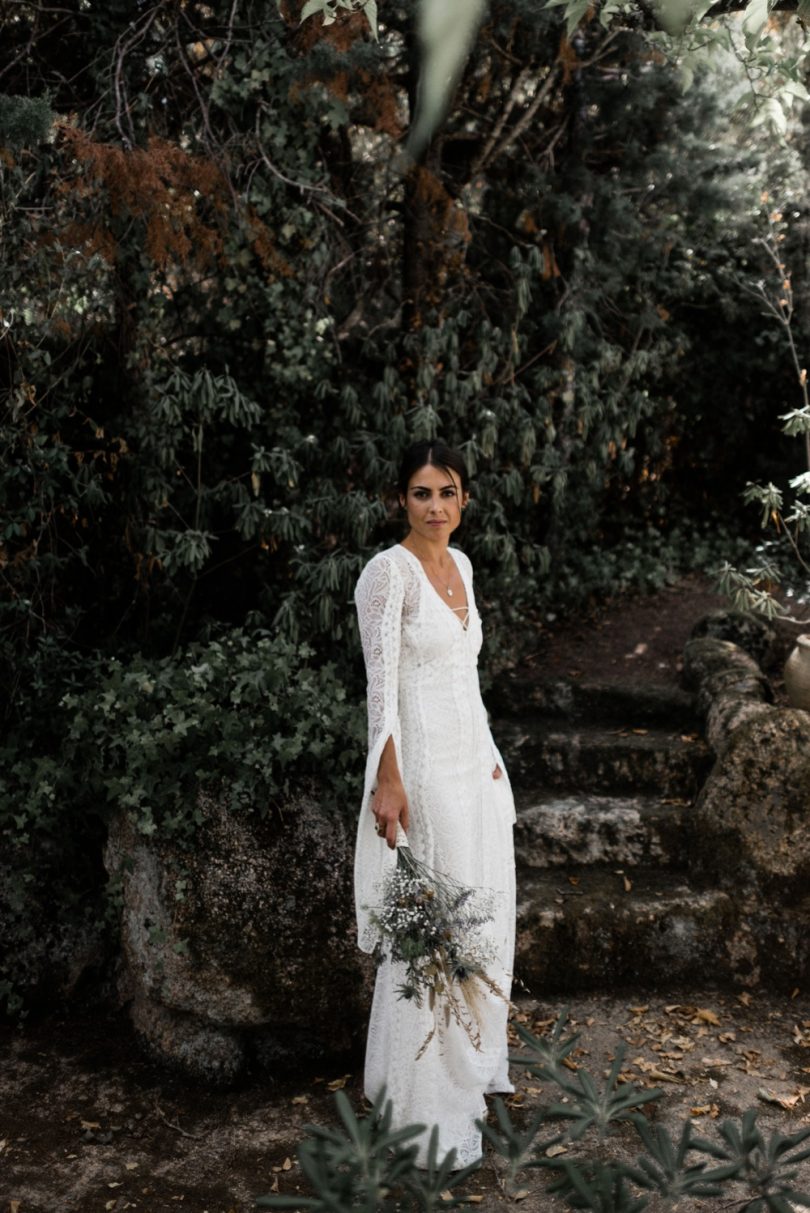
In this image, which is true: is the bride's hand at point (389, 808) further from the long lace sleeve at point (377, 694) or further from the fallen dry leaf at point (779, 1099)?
the fallen dry leaf at point (779, 1099)

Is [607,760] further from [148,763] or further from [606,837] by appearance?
[148,763]

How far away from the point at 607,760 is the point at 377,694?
264 cm

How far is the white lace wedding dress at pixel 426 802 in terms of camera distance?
344 cm

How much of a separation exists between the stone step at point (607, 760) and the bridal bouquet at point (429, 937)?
252cm

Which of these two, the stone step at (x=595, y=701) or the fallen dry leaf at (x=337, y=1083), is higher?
the stone step at (x=595, y=701)

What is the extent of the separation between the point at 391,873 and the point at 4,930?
2039mm

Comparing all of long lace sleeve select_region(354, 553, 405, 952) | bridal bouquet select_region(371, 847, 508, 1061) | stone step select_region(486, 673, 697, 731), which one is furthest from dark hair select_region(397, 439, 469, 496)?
stone step select_region(486, 673, 697, 731)

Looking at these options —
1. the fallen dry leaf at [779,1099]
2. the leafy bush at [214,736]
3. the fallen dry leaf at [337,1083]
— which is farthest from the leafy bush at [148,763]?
the fallen dry leaf at [779,1099]

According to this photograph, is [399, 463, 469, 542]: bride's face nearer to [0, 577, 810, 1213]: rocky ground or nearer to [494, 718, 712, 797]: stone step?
[0, 577, 810, 1213]: rocky ground

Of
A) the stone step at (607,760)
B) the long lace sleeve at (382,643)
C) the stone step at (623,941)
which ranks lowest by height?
the stone step at (623,941)

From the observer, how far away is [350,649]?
583 cm

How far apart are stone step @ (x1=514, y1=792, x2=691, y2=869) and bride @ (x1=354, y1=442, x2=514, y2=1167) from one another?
60.3 inches

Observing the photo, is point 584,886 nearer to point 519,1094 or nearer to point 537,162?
point 519,1094

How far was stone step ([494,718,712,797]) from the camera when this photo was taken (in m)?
5.61
